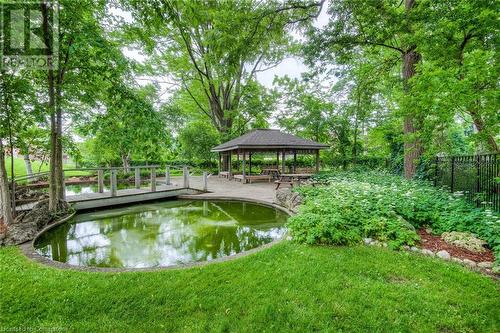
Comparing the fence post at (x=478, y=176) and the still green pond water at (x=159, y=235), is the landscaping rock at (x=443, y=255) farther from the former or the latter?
the still green pond water at (x=159, y=235)

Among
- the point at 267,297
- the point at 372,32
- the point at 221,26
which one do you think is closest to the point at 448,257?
the point at 267,297

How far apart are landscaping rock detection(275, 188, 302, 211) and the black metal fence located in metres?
3.87

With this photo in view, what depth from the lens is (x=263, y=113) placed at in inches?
816

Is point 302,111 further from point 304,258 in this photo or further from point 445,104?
point 304,258

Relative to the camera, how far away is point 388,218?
458cm

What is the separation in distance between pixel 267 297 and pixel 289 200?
493cm

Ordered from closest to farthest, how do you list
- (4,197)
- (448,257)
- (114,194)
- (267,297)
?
1. (267,297)
2. (448,257)
3. (4,197)
4. (114,194)

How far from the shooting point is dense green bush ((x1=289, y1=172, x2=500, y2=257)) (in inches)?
161

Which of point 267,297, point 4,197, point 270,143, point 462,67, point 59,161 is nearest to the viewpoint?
point 267,297

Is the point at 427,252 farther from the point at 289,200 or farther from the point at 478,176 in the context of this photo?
the point at 289,200

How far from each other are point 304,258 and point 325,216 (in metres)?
1.17

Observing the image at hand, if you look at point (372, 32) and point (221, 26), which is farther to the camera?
point (372, 32)

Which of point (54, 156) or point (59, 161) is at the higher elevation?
point (54, 156)

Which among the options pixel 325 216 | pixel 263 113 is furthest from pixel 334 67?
pixel 263 113
